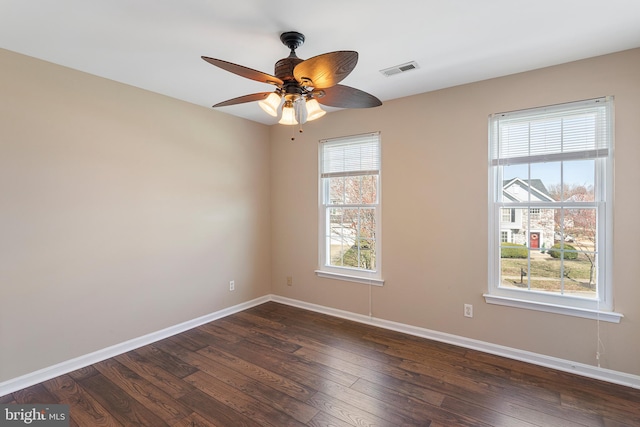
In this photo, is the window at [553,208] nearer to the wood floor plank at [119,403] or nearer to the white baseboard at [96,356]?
the wood floor plank at [119,403]

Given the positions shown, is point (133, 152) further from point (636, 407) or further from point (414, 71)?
point (636, 407)

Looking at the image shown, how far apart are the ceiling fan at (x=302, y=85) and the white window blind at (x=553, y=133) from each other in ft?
4.88

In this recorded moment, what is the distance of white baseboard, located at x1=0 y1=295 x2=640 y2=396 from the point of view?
2.29m

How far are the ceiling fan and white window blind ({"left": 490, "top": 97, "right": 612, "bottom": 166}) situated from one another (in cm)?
149

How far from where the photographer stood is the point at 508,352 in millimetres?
2711

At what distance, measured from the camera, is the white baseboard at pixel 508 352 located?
Result: 231 cm

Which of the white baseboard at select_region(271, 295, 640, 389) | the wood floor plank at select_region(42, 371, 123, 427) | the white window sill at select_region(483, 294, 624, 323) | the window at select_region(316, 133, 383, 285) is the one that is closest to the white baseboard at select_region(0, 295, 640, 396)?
the white baseboard at select_region(271, 295, 640, 389)

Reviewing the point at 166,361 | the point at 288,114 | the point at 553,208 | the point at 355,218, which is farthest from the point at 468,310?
the point at 166,361

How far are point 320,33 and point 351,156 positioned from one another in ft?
5.76

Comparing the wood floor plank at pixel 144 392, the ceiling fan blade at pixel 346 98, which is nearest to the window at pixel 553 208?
the ceiling fan blade at pixel 346 98

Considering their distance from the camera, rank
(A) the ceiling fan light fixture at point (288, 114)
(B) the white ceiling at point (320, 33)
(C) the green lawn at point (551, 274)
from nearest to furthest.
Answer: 1. (B) the white ceiling at point (320, 33)
2. (A) the ceiling fan light fixture at point (288, 114)
3. (C) the green lawn at point (551, 274)

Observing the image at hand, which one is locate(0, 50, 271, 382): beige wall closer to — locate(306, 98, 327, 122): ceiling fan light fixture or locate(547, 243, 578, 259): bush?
locate(306, 98, 327, 122): ceiling fan light fixture

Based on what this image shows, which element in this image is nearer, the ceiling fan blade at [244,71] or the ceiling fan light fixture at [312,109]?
the ceiling fan blade at [244,71]

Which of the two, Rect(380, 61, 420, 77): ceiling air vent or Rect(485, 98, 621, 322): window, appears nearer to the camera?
Rect(485, 98, 621, 322): window
